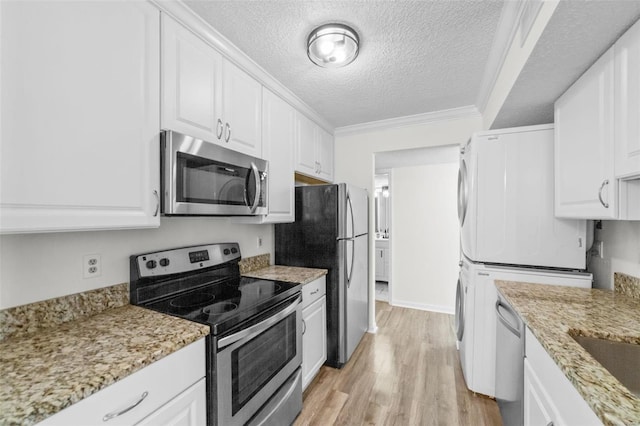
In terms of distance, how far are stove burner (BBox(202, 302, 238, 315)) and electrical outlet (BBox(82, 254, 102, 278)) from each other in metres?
0.55

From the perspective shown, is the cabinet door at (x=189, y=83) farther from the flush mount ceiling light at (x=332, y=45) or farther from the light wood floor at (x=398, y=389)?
the light wood floor at (x=398, y=389)

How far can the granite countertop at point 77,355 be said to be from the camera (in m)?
0.70

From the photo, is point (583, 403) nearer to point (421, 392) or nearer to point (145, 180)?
point (421, 392)

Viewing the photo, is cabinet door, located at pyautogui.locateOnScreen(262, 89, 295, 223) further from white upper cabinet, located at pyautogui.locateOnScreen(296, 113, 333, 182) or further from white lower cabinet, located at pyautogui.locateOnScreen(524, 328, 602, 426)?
white lower cabinet, located at pyautogui.locateOnScreen(524, 328, 602, 426)

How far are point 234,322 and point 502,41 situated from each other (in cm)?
216

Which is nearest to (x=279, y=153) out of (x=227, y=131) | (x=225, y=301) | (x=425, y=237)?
(x=227, y=131)

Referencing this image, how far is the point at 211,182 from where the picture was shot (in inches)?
59.1

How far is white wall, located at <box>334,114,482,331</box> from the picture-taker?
2.75 metres

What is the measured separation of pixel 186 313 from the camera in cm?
129

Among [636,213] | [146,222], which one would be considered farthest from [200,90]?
[636,213]

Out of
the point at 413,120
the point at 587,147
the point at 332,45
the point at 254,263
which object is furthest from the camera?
the point at 413,120

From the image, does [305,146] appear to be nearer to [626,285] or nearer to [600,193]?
[600,193]

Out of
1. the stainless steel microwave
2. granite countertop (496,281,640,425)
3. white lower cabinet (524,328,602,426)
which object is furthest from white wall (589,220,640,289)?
the stainless steel microwave

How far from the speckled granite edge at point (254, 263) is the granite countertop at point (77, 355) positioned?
940 mm
